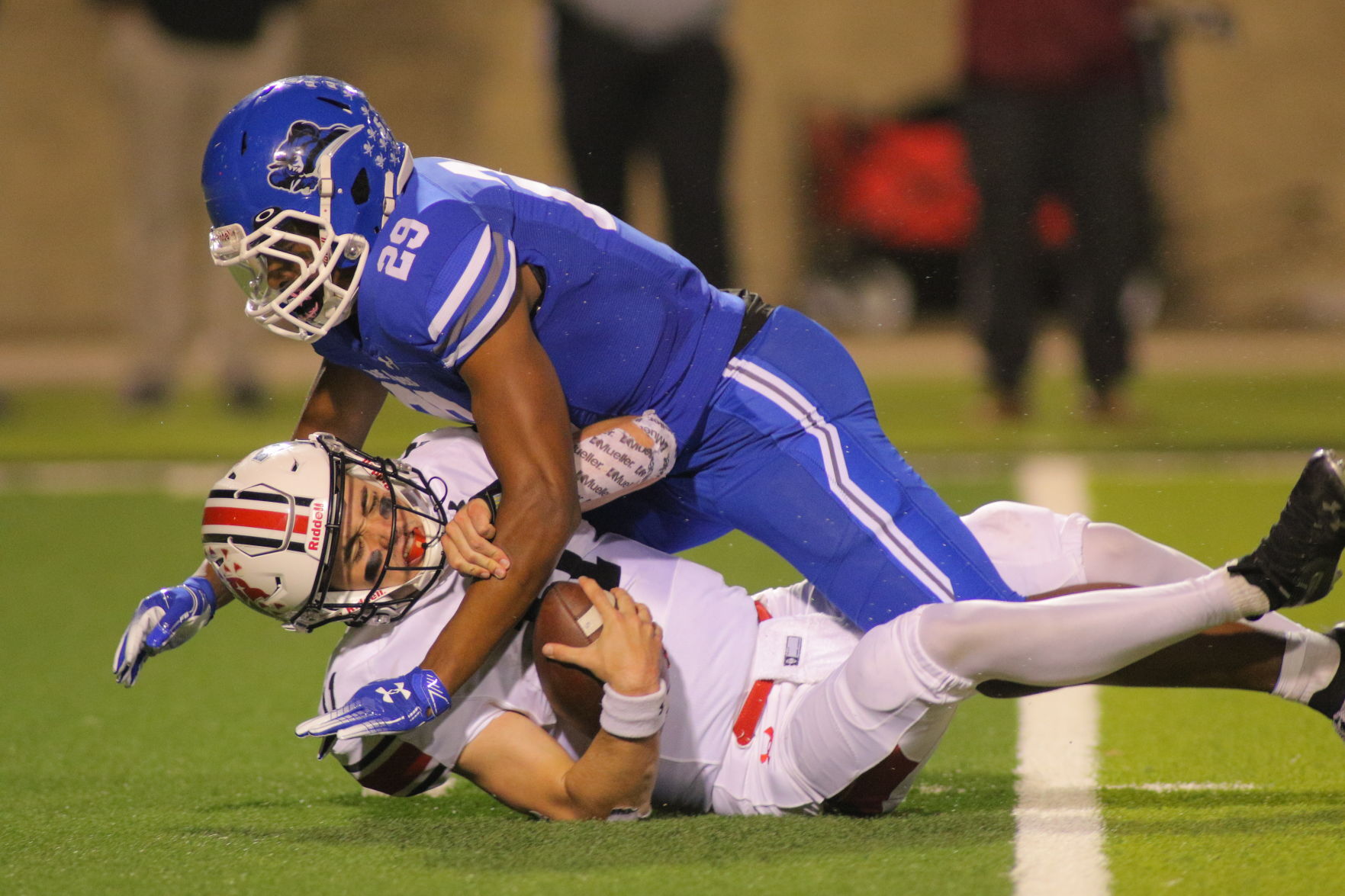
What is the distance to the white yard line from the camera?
201cm

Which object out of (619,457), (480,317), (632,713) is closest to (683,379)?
(619,457)

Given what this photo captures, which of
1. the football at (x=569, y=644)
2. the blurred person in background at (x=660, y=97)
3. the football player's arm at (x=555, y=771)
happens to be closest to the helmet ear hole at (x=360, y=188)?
the football at (x=569, y=644)

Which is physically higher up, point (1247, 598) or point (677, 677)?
point (1247, 598)

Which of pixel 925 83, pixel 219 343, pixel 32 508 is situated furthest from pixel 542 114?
pixel 32 508

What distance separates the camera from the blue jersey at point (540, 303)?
2.28m

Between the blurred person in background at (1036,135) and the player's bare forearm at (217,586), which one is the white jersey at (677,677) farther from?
the blurred person in background at (1036,135)

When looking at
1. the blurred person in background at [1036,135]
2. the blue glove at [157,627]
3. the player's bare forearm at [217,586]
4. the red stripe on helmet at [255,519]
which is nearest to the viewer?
the red stripe on helmet at [255,519]

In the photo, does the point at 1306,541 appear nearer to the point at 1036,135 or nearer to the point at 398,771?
the point at 398,771

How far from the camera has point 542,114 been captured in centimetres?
1125

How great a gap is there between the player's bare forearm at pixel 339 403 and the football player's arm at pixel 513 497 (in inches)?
23.0

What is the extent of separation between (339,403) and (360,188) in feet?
1.73

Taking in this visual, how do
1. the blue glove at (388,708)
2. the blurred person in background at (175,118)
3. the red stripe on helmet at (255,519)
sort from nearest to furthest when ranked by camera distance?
the blue glove at (388,708) → the red stripe on helmet at (255,519) → the blurred person in background at (175,118)

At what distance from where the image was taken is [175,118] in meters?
7.01

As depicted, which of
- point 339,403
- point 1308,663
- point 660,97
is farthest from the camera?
point 660,97
